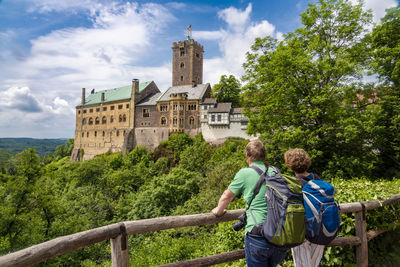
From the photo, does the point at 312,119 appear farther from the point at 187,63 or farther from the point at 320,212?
the point at 187,63

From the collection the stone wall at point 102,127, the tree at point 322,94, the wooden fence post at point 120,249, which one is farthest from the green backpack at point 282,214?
the stone wall at point 102,127

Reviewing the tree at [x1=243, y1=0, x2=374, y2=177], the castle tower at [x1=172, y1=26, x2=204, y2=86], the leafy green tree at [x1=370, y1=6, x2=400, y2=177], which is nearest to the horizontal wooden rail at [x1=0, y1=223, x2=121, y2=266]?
the tree at [x1=243, y1=0, x2=374, y2=177]

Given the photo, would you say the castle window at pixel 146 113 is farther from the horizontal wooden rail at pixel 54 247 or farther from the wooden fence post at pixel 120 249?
the horizontal wooden rail at pixel 54 247

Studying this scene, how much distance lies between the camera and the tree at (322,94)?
50.0ft

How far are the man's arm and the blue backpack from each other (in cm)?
89

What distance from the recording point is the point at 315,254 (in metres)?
3.78

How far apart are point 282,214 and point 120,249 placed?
189 cm

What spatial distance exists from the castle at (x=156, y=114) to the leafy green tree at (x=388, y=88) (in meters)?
20.7

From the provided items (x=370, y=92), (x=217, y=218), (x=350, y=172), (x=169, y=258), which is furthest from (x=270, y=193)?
(x=370, y=92)

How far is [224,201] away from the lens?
3.06m

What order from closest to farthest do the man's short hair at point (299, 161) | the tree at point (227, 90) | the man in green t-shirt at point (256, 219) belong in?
the man in green t-shirt at point (256, 219), the man's short hair at point (299, 161), the tree at point (227, 90)

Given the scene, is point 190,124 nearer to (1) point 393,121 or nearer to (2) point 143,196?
(2) point 143,196

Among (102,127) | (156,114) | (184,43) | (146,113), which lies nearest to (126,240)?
(156,114)

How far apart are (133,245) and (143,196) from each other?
7.18 metres
